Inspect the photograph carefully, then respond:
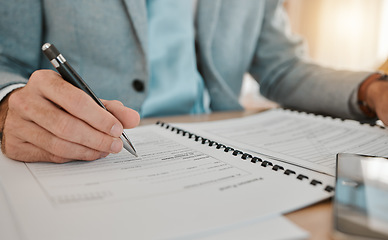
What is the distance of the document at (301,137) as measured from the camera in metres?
0.40

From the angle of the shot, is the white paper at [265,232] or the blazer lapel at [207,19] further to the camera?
the blazer lapel at [207,19]

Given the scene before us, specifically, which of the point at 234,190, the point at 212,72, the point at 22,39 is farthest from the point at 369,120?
the point at 22,39

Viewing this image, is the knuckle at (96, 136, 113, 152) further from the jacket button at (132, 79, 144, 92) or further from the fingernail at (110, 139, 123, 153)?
the jacket button at (132, 79, 144, 92)

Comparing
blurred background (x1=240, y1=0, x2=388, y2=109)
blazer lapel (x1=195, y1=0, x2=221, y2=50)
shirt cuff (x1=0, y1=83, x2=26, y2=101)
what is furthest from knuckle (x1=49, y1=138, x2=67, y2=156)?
blurred background (x1=240, y1=0, x2=388, y2=109)

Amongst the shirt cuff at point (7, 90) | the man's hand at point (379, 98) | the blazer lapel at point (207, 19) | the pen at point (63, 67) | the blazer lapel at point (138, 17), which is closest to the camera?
the pen at point (63, 67)

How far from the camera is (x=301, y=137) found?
1.64 feet

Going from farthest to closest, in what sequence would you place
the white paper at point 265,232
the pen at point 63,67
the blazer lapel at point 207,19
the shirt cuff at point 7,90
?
the blazer lapel at point 207,19
the shirt cuff at point 7,90
the pen at point 63,67
the white paper at point 265,232

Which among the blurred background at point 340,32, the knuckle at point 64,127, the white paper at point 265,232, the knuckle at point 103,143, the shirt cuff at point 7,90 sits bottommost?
the blurred background at point 340,32

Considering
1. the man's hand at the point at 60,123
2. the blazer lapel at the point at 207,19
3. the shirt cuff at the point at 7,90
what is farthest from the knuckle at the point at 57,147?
the blazer lapel at the point at 207,19

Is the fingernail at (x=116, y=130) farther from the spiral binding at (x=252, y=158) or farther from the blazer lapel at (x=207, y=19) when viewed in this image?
the blazer lapel at (x=207, y=19)

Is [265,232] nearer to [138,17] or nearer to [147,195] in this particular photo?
[147,195]

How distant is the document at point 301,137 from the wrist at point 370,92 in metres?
0.14

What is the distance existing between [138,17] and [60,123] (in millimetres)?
459

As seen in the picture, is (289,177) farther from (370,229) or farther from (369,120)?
(369,120)
